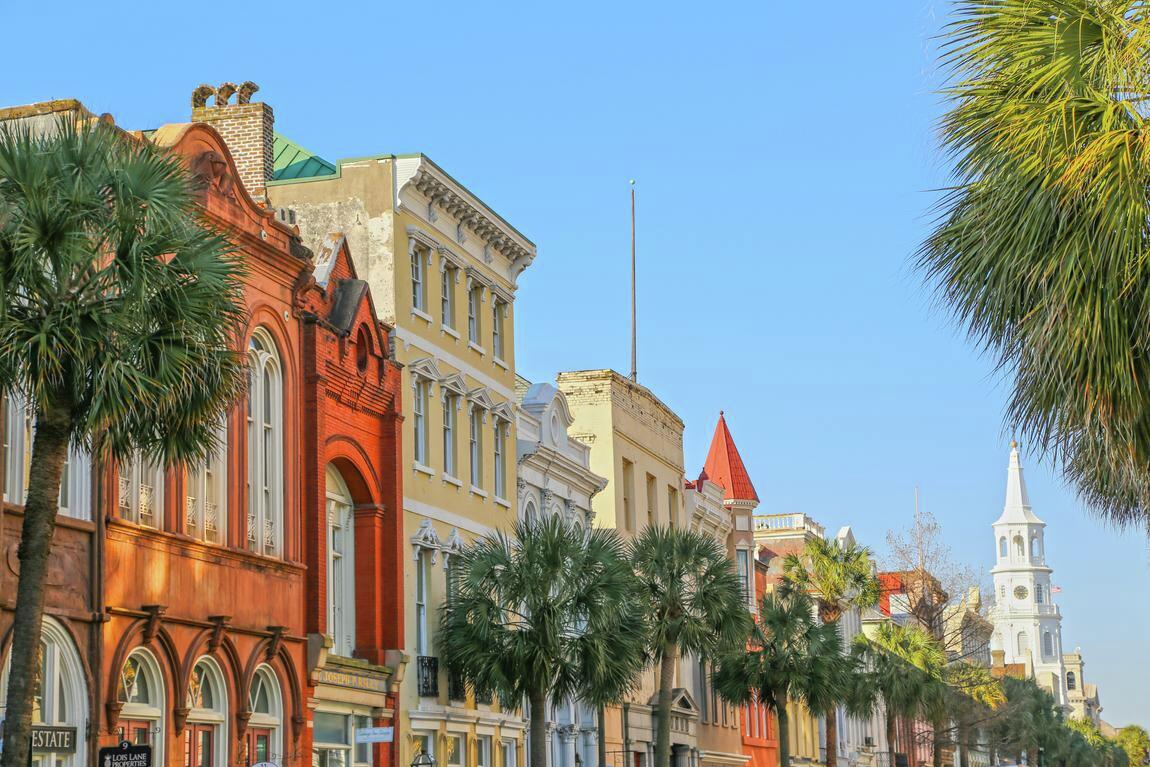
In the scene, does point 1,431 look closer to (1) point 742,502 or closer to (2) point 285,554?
(2) point 285,554

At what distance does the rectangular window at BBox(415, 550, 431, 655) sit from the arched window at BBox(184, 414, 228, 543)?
31.2 feet

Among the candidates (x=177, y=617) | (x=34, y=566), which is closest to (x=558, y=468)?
(x=177, y=617)

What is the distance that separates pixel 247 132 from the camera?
39344 mm

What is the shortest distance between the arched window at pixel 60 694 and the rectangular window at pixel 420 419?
15504 mm

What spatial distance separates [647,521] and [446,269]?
20.4 m

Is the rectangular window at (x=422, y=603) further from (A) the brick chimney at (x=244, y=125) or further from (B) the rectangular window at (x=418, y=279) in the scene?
(A) the brick chimney at (x=244, y=125)

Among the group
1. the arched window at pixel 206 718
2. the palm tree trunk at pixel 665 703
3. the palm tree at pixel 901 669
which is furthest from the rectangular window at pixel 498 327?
the palm tree at pixel 901 669

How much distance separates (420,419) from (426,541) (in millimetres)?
2909

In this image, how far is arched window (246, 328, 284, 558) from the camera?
3369cm

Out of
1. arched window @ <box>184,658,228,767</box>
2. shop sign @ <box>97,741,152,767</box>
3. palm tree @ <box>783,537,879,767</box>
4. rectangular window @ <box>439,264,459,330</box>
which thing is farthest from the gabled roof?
shop sign @ <box>97,741,152,767</box>

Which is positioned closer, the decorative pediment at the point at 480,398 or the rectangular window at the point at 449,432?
the rectangular window at the point at 449,432

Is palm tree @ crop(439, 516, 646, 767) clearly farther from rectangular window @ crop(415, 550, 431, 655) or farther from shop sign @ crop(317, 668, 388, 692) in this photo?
shop sign @ crop(317, 668, 388, 692)

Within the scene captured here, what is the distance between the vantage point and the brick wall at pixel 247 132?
38.9m

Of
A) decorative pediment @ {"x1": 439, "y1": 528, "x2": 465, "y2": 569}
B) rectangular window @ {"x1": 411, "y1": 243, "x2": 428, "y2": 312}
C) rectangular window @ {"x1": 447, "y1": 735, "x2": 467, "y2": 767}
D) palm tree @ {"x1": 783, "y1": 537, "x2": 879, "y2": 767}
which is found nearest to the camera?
→ rectangular window @ {"x1": 447, "y1": 735, "x2": 467, "y2": 767}
